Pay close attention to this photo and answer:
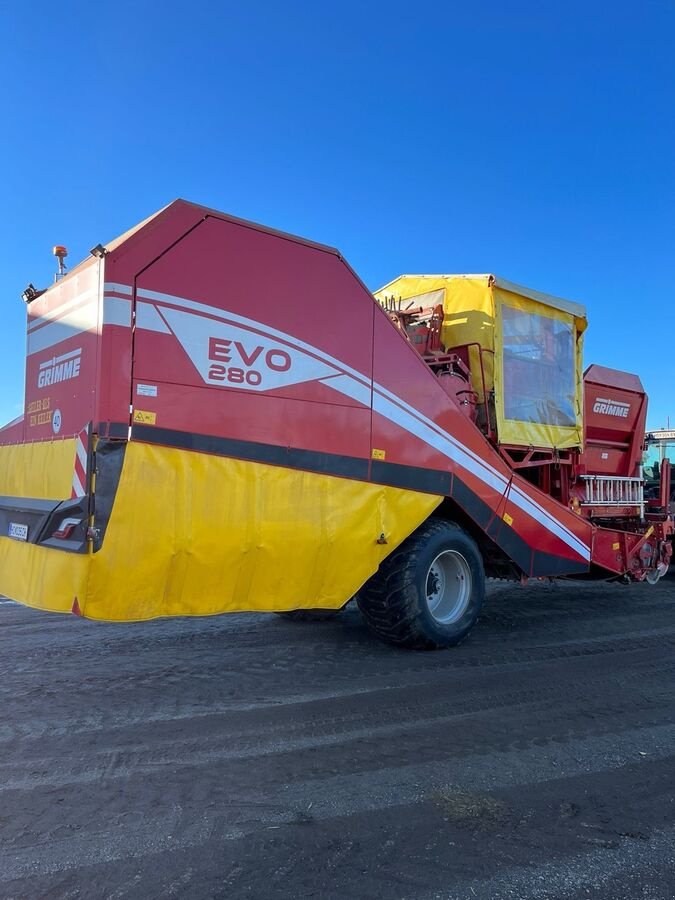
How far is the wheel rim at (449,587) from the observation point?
6.25 meters

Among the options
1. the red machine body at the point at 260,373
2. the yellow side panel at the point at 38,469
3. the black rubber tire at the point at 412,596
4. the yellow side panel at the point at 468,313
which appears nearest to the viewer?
the red machine body at the point at 260,373

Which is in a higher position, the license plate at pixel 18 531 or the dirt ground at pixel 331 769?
the license plate at pixel 18 531

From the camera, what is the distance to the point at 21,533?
509 cm

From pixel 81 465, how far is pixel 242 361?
133 centimetres

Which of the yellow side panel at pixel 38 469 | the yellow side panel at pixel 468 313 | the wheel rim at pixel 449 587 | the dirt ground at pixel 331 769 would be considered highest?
the yellow side panel at pixel 468 313

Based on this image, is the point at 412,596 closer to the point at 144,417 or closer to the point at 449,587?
the point at 449,587

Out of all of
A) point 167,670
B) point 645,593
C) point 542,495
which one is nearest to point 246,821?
point 167,670

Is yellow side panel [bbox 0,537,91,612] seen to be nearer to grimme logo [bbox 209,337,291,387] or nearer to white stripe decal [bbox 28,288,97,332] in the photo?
grimme logo [bbox 209,337,291,387]

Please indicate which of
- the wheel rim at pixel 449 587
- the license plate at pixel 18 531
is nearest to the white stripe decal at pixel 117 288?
the license plate at pixel 18 531

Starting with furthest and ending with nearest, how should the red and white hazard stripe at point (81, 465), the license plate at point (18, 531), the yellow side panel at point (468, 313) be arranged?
the yellow side panel at point (468, 313) → the license plate at point (18, 531) → the red and white hazard stripe at point (81, 465)

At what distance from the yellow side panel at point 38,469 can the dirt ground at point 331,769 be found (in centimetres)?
144

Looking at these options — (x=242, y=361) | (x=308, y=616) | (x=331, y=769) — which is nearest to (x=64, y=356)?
(x=242, y=361)

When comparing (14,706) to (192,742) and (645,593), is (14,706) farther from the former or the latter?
(645,593)

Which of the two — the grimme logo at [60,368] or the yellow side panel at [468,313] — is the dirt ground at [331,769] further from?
the yellow side panel at [468,313]
